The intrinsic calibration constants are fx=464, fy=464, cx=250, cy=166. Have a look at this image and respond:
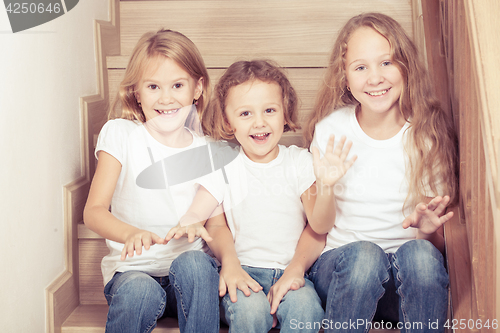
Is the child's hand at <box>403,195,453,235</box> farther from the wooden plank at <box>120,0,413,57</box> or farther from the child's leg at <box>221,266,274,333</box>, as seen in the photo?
the wooden plank at <box>120,0,413,57</box>

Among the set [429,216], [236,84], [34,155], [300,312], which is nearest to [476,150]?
[429,216]

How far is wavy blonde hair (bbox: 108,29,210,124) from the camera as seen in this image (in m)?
1.25

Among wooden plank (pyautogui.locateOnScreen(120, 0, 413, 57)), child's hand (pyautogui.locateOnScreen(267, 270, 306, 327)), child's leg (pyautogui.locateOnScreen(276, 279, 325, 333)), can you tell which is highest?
wooden plank (pyautogui.locateOnScreen(120, 0, 413, 57))

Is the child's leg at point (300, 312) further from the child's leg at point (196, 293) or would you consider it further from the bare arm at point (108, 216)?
the bare arm at point (108, 216)

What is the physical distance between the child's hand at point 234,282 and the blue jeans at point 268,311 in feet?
0.04

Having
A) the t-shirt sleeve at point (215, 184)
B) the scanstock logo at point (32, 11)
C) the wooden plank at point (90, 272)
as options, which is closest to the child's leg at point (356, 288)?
the t-shirt sleeve at point (215, 184)

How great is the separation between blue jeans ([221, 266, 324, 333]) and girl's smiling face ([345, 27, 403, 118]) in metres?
0.49

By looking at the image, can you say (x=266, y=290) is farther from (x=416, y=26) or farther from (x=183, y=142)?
(x=416, y=26)

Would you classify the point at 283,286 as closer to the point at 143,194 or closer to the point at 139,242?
the point at 139,242

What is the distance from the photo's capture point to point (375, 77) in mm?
1147

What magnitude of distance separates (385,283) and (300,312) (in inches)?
8.1

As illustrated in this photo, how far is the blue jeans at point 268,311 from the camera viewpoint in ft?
3.23

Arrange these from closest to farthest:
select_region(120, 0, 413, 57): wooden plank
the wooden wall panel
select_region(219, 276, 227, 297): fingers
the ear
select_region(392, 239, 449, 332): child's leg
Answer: the wooden wall panel
select_region(392, 239, 449, 332): child's leg
select_region(219, 276, 227, 297): fingers
the ear
select_region(120, 0, 413, 57): wooden plank

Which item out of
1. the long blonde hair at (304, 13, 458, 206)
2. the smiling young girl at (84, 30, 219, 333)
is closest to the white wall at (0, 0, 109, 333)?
the smiling young girl at (84, 30, 219, 333)
